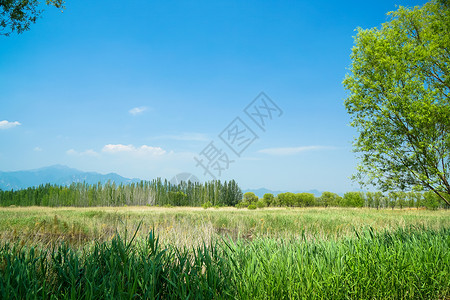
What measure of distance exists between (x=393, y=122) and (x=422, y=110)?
1.35 metres

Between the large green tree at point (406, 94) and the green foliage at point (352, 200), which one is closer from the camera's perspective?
the large green tree at point (406, 94)

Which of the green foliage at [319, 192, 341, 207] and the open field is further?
the green foliage at [319, 192, 341, 207]

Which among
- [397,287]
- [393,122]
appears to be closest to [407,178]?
[393,122]

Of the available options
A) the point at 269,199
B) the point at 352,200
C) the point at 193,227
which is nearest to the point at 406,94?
the point at 193,227

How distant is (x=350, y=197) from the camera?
128ft

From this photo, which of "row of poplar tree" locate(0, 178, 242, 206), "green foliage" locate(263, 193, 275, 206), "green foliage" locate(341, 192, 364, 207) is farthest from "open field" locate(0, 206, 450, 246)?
"row of poplar tree" locate(0, 178, 242, 206)

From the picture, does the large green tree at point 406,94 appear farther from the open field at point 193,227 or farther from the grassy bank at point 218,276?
the grassy bank at point 218,276

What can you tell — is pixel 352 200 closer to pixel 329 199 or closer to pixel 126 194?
pixel 329 199

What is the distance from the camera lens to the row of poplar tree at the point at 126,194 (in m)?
55.3

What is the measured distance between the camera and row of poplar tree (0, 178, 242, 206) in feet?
181

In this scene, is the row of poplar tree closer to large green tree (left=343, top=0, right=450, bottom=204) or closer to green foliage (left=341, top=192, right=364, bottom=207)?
green foliage (left=341, top=192, right=364, bottom=207)

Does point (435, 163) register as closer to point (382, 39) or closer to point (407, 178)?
point (407, 178)

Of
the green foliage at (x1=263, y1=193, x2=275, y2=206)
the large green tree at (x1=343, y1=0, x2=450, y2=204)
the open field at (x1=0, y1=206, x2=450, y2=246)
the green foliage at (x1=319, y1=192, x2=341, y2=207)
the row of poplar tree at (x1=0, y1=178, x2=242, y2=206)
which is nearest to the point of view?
the open field at (x1=0, y1=206, x2=450, y2=246)

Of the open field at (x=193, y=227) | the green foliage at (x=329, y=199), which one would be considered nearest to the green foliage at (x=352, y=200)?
the green foliage at (x=329, y=199)
